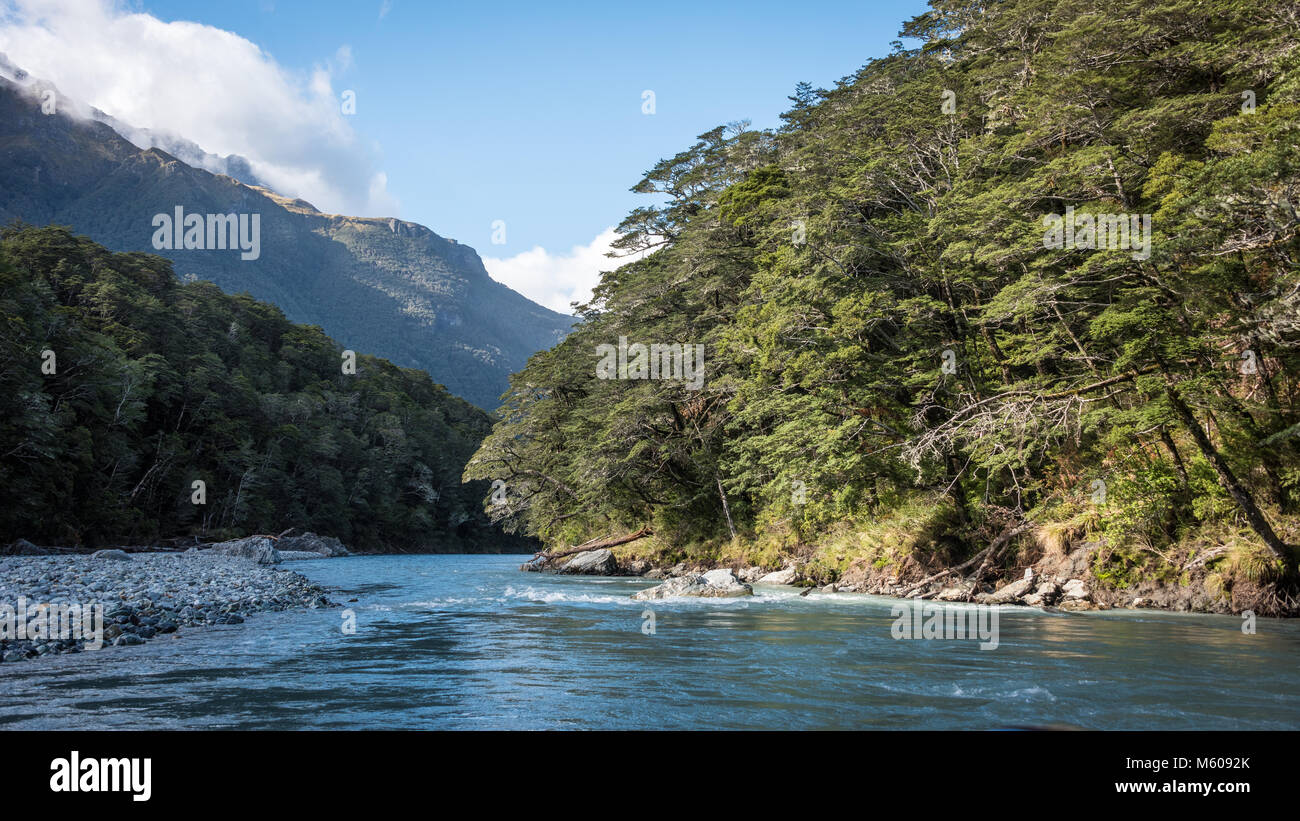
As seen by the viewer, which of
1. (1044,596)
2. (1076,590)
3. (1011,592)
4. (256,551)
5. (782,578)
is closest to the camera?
(1076,590)

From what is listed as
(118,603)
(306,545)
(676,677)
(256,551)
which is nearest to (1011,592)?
(676,677)

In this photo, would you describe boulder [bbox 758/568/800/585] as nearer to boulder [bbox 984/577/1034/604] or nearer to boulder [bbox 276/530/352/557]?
boulder [bbox 984/577/1034/604]

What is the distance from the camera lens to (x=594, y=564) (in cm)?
3278

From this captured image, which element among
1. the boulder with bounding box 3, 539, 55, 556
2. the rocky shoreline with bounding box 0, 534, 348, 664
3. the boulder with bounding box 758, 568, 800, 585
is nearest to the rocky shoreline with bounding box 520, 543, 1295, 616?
the boulder with bounding box 758, 568, 800, 585

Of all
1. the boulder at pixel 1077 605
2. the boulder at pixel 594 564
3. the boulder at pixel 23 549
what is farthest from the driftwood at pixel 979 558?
the boulder at pixel 23 549

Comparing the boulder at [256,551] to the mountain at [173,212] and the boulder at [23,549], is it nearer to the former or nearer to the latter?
the boulder at [23,549]

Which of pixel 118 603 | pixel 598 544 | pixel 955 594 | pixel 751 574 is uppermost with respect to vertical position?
pixel 118 603

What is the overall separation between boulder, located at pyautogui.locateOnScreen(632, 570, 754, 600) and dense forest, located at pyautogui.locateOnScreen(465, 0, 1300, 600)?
13.9ft

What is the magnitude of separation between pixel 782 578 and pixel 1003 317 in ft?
37.0

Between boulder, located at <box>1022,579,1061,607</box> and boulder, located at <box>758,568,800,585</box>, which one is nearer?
boulder, located at <box>1022,579,1061,607</box>

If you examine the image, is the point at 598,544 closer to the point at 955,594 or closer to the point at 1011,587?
the point at 955,594

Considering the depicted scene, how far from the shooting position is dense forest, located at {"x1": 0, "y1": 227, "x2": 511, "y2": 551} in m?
33.9
